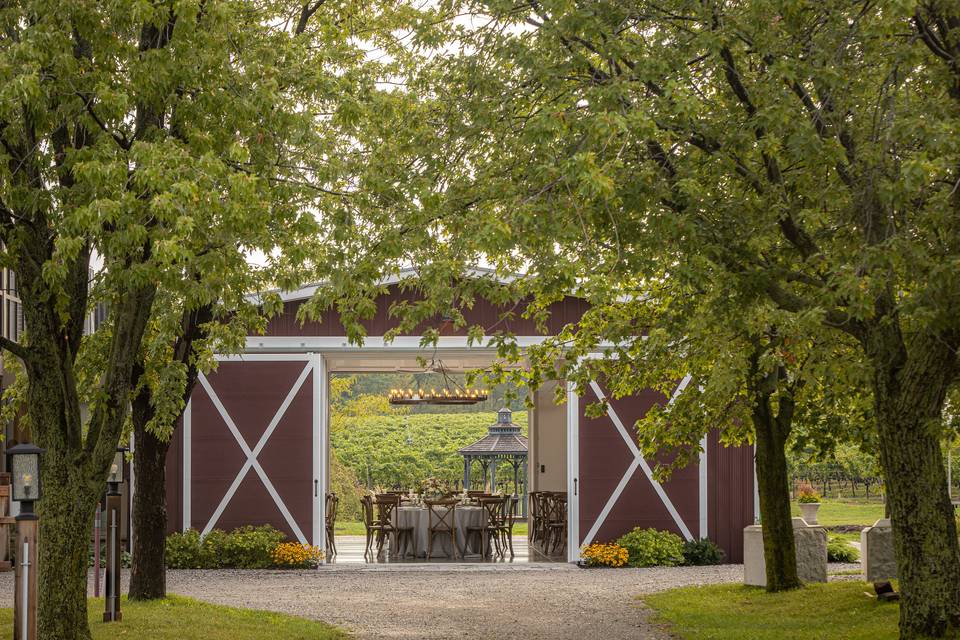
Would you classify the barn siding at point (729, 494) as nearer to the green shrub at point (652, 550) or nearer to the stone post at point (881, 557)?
the green shrub at point (652, 550)

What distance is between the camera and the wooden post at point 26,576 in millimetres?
6496

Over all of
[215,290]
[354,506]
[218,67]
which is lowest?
[354,506]

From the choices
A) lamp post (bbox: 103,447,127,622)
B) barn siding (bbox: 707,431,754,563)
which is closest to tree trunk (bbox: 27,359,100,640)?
lamp post (bbox: 103,447,127,622)

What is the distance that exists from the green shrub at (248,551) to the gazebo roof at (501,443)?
296 inches

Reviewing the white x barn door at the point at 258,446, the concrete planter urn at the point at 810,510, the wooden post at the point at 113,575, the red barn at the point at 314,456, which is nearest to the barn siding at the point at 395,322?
the red barn at the point at 314,456

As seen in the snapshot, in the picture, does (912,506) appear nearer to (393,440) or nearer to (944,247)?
(944,247)

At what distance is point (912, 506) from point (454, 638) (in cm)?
368

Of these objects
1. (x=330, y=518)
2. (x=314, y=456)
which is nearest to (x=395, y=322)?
(x=314, y=456)

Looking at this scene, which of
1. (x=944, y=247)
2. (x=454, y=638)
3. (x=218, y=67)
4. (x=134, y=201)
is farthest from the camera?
(x=454, y=638)

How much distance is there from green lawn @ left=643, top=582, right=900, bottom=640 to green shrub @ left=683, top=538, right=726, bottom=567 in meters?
2.86

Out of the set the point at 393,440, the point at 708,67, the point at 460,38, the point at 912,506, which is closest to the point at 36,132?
the point at 460,38

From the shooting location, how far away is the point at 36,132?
6.61 meters

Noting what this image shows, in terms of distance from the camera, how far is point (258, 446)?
47.6 feet

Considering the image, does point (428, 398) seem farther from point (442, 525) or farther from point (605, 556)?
point (605, 556)
